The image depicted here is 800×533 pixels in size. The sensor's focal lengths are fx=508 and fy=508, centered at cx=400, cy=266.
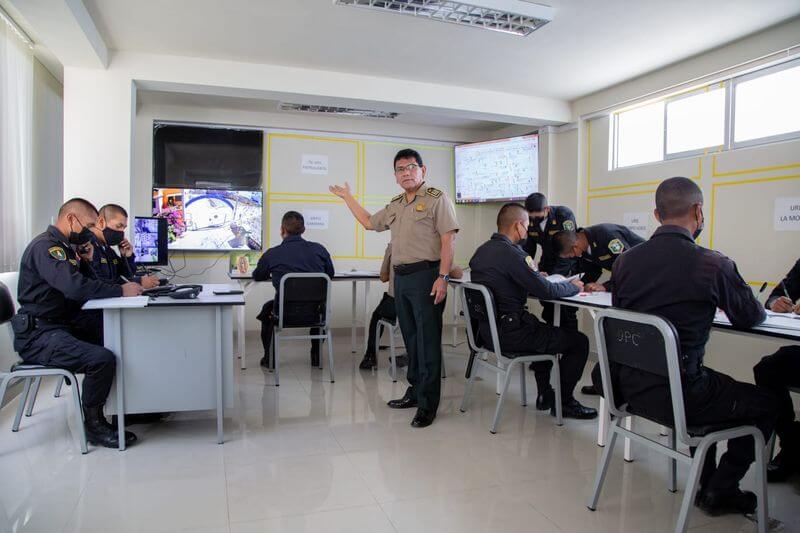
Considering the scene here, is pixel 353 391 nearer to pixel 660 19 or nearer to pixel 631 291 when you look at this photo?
pixel 631 291

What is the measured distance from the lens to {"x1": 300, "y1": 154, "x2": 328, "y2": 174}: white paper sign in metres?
5.90

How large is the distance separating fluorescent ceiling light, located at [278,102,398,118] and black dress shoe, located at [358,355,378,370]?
2.64 m

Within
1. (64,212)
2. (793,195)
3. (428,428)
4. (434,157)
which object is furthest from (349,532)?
(434,157)

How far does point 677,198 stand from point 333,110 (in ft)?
14.2

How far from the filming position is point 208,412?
126 inches

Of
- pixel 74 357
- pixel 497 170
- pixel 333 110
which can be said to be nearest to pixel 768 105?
pixel 497 170

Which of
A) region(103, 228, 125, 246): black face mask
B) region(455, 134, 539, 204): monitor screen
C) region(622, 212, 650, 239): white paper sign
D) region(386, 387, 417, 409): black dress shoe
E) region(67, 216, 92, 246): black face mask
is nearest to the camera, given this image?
region(67, 216, 92, 246): black face mask

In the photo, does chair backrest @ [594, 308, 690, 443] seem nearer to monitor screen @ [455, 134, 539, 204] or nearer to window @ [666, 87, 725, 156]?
window @ [666, 87, 725, 156]

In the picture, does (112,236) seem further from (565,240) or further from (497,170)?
(497,170)

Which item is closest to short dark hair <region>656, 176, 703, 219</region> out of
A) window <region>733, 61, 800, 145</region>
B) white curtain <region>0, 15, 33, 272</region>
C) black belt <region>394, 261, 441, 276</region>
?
black belt <region>394, 261, 441, 276</region>

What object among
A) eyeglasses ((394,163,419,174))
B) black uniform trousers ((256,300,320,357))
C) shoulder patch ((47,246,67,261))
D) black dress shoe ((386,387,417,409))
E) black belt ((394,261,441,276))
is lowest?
black dress shoe ((386,387,417,409))

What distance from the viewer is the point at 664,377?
1.73 m

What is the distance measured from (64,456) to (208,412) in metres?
0.84

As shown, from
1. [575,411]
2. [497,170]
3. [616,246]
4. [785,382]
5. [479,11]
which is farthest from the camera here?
[497,170]
